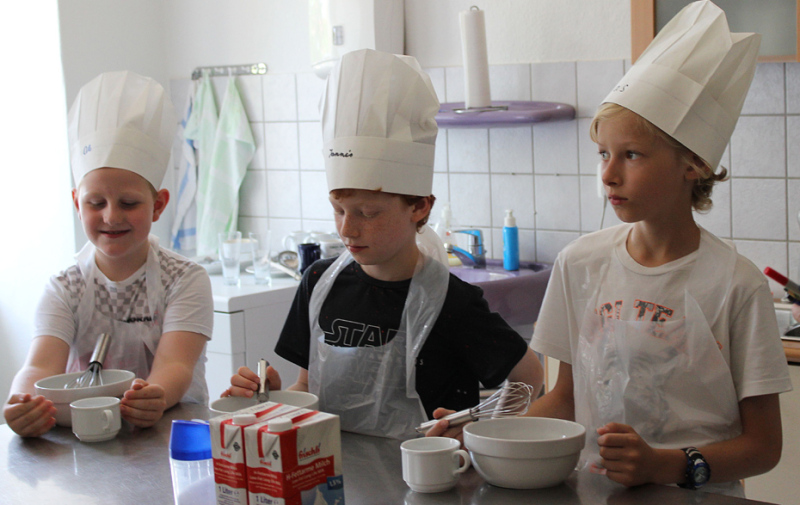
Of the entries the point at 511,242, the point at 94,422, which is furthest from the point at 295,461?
the point at 511,242

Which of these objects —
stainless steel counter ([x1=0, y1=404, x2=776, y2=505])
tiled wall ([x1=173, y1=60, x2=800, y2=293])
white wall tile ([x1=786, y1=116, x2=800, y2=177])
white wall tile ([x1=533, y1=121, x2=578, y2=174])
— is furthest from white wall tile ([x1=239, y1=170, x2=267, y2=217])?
stainless steel counter ([x1=0, y1=404, x2=776, y2=505])

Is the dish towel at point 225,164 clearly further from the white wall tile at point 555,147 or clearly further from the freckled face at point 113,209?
the freckled face at point 113,209

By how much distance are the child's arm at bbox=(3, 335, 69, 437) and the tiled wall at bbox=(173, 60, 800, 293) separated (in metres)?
1.42

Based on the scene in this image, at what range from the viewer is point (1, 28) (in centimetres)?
294

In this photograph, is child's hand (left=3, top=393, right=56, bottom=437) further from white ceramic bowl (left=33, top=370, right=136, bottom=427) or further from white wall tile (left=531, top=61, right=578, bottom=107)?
white wall tile (left=531, top=61, right=578, bottom=107)

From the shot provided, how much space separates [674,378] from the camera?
106 centimetres

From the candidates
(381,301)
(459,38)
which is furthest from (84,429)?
(459,38)

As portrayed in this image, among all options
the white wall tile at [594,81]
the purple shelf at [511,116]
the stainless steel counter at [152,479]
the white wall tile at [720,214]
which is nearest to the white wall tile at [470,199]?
the purple shelf at [511,116]

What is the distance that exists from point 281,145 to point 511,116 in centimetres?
101

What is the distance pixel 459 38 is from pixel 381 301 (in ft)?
4.60

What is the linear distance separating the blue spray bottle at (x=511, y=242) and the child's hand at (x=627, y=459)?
1472 mm

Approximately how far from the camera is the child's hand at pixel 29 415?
1.13 m

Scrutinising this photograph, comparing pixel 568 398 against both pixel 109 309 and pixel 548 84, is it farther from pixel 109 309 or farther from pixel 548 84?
pixel 548 84

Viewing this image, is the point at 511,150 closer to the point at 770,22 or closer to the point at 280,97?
the point at 770,22
